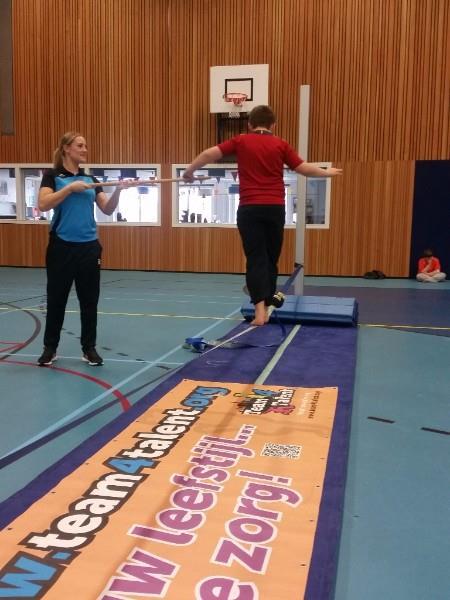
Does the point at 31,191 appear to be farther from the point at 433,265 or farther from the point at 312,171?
the point at 312,171

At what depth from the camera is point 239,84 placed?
35.6 feet

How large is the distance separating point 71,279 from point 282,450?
2251 millimetres

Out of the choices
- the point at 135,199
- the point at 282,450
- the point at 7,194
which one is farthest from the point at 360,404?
the point at 7,194

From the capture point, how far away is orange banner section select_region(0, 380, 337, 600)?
1.58m

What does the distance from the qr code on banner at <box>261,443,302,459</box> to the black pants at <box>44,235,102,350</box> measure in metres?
2.08

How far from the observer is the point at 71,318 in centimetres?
634

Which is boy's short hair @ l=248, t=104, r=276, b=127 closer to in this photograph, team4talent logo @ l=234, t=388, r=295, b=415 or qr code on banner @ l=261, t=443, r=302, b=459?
team4talent logo @ l=234, t=388, r=295, b=415

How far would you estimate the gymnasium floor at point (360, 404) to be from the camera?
1.82 m

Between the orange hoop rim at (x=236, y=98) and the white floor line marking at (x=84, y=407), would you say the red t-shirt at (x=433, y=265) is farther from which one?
the white floor line marking at (x=84, y=407)

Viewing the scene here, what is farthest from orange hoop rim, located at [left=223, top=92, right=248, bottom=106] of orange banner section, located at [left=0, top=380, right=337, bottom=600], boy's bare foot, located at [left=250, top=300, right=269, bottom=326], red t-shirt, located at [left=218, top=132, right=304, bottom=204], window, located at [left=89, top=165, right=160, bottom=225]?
orange banner section, located at [left=0, top=380, right=337, bottom=600]

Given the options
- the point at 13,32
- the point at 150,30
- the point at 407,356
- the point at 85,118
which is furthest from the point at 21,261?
the point at 407,356

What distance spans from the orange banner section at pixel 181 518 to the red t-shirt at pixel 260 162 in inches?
58.4

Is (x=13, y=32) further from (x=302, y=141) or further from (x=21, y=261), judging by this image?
(x=302, y=141)

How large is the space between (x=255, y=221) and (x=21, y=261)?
1023cm
